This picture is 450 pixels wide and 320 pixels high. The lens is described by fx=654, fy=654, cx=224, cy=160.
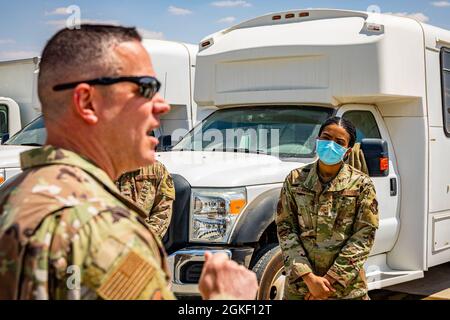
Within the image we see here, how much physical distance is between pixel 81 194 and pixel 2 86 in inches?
450

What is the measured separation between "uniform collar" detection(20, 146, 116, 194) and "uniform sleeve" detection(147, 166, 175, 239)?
9.32 ft

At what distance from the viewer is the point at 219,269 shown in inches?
67.4

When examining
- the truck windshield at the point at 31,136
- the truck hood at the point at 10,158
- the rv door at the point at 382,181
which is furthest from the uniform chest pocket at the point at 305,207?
the truck windshield at the point at 31,136

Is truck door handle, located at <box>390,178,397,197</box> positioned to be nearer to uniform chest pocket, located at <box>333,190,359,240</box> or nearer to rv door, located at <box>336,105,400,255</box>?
rv door, located at <box>336,105,400,255</box>

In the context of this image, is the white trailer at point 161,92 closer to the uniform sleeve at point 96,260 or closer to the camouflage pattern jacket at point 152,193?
the camouflage pattern jacket at point 152,193

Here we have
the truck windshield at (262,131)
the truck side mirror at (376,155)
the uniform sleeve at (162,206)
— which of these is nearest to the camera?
the uniform sleeve at (162,206)

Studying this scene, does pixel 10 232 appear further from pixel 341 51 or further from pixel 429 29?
pixel 429 29

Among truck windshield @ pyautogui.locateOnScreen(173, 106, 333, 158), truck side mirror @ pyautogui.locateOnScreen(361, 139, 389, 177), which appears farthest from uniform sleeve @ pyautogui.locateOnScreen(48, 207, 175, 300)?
truck windshield @ pyautogui.locateOnScreen(173, 106, 333, 158)

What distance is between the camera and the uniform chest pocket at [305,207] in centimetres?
388

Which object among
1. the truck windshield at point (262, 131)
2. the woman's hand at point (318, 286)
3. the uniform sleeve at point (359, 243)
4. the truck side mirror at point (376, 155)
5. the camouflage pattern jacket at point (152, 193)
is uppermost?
the truck windshield at point (262, 131)

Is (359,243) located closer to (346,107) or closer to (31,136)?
(346,107)

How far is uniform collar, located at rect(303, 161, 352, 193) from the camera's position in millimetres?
3867
